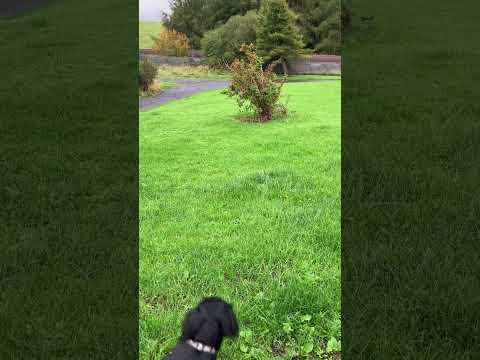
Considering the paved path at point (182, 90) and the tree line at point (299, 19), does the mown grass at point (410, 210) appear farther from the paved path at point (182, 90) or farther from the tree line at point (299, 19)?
the paved path at point (182, 90)

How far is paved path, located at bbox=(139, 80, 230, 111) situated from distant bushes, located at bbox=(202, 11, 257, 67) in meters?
0.79

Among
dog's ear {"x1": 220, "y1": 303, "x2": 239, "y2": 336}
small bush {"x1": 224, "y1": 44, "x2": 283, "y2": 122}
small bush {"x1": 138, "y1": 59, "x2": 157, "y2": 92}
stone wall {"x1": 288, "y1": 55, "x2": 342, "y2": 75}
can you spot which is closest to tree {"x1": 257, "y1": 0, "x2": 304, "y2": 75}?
stone wall {"x1": 288, "y1": 55, "x2": 342, "y2": 75}

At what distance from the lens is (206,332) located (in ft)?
4.57

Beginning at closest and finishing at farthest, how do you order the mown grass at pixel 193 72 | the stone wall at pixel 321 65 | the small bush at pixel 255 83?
1. the stone wall at pixel 321 65
2. the mown grass at pixel 193 72
3. the small bush at pixel 255 83

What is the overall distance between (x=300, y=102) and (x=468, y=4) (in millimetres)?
6352

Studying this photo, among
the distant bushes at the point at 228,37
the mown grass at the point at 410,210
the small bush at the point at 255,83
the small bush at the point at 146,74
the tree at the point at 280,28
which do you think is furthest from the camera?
the small bush at the point at 146,74

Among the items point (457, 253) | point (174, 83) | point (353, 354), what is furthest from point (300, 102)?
point (353, 354)

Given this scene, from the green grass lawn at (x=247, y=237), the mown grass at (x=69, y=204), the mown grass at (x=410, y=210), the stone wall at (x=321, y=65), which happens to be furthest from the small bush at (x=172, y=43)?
the mown grass at (x=410, y=210)

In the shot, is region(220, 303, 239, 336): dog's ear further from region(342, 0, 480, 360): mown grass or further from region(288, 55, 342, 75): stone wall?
region(288, 55, 342, 75): stone wall

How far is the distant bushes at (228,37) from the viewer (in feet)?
17.2

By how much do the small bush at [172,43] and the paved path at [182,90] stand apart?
0.70 meters

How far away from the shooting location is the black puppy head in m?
1.39

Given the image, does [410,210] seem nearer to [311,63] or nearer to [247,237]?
[247,237]

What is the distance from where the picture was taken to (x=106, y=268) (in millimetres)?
2637
